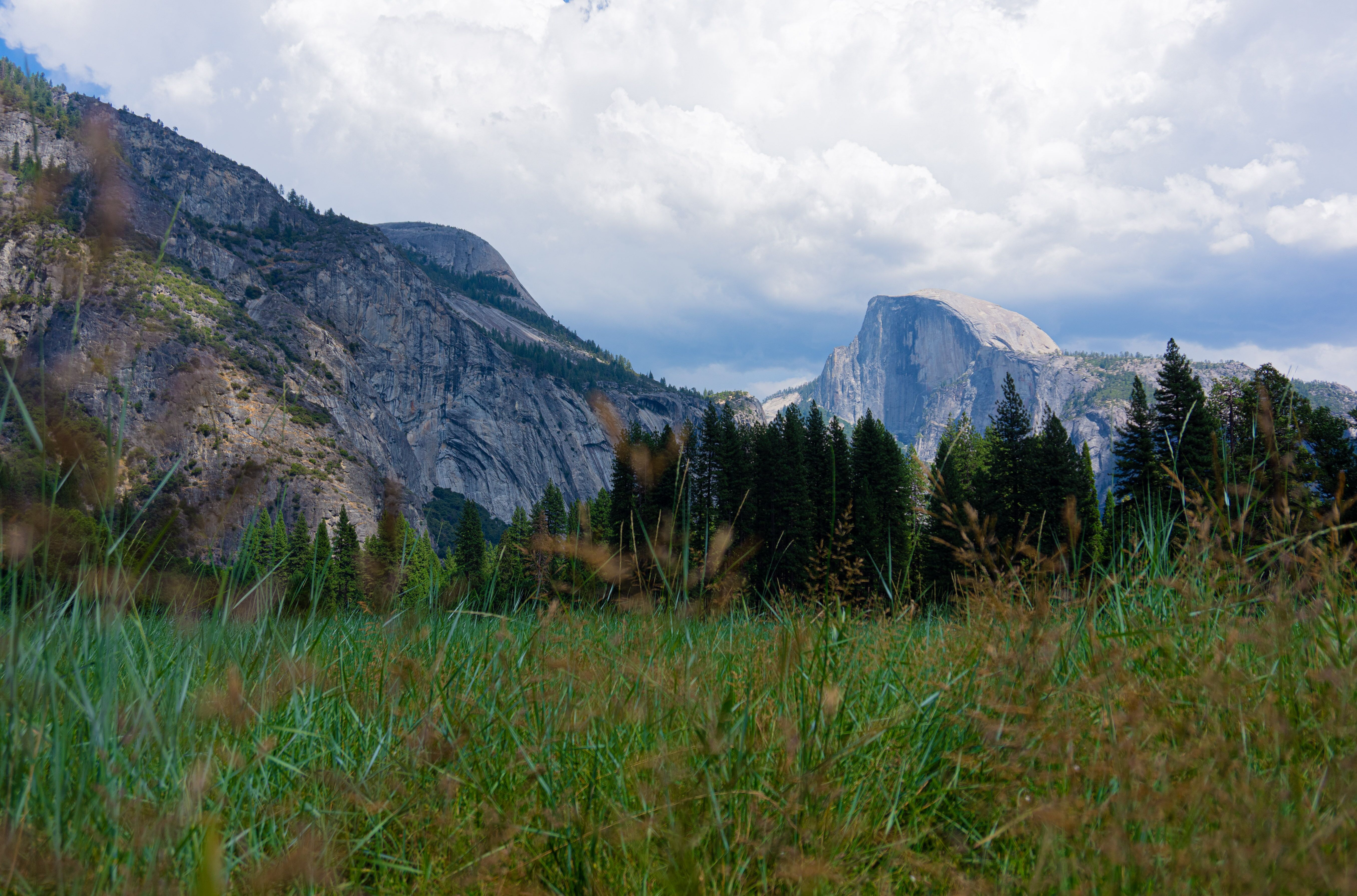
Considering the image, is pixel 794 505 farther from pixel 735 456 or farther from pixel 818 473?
pixel 735 456

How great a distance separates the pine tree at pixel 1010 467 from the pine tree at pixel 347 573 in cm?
2503

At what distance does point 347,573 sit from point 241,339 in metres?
121

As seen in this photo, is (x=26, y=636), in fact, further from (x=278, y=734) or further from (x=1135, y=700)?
(x=1135, y=700)

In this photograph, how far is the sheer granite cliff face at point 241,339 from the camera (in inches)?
85.7

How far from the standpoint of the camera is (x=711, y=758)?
162cm

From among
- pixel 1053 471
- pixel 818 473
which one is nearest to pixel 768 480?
pixel 818 473

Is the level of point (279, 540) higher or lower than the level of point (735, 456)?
lower

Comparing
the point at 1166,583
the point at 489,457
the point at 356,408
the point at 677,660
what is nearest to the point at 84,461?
the point at 677,660

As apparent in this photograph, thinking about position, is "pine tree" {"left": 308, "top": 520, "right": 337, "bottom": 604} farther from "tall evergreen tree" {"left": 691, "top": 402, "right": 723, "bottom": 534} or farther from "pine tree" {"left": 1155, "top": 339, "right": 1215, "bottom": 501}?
"pine tree" {"left": 1155, "top": 339, "right": 1215, "bottom": 501}

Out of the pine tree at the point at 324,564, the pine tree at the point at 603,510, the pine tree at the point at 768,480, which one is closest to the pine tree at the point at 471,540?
the pine tree at the point at 603,510

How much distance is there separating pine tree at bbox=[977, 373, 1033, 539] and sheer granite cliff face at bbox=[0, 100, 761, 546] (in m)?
19.5

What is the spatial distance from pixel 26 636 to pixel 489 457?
200 m

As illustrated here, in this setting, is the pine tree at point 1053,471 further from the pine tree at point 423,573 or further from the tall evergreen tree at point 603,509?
the pine tree at point 423,573

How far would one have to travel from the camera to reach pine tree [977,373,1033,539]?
100ft
